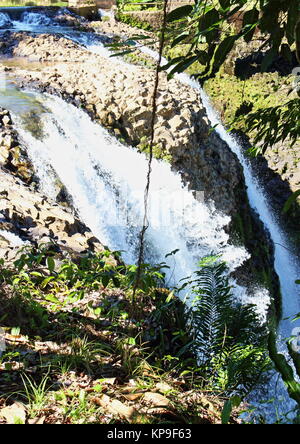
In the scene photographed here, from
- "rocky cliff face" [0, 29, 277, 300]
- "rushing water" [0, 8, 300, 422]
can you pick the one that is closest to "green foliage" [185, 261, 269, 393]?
"rushing water" [0, 8, 300, 422]

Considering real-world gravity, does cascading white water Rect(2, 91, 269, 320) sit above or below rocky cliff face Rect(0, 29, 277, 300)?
below

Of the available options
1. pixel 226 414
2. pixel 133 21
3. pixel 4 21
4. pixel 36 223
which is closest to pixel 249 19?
pixel 226 414

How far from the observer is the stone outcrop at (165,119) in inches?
297

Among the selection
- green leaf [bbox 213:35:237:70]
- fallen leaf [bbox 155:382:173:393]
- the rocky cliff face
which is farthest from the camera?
the rocky cliff face

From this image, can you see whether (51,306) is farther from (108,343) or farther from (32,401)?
(32,401)

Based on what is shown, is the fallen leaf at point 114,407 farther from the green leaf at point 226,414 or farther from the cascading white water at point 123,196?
the cascading white water at point 123,196

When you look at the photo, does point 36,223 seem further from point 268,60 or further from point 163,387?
point 268,60

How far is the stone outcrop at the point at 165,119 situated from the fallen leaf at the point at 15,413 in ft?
18.6

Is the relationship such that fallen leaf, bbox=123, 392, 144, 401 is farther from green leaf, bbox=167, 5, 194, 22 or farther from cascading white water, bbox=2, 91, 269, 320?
cascading white water, bbox=2, 91, 269, 320

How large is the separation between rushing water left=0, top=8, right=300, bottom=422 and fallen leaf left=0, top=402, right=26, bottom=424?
420 centimetres

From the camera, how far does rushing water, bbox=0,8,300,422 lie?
653 cm

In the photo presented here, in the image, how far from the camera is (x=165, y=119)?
25.0 ft
